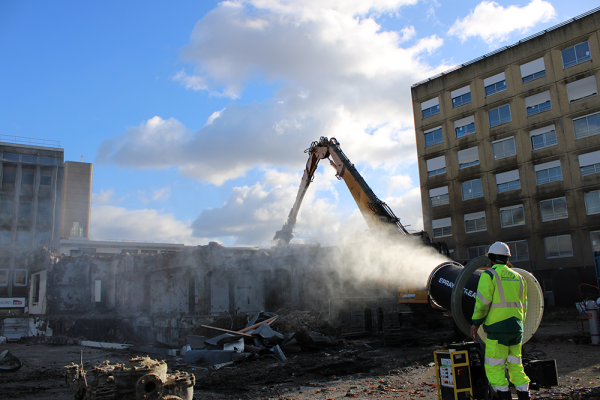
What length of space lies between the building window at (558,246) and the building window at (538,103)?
26.7 ft

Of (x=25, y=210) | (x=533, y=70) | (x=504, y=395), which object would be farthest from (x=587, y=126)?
(x=25, y=210)

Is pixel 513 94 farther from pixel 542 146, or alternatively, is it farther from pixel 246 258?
pixel 246 258

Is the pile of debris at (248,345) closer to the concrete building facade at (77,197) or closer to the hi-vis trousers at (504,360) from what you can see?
the hi-vis trousers at (504,360)

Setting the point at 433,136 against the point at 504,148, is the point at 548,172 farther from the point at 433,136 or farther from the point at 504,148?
the point at 433,136

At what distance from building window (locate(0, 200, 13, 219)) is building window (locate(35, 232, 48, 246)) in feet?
11.7

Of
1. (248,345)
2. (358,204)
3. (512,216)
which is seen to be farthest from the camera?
(512,216)

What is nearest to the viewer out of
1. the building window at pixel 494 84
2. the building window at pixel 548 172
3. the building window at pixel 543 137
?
the building window at pixel 548 172

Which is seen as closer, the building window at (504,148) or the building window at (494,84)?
the building window at (504,148)

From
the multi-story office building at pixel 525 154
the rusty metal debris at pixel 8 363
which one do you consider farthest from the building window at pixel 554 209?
the rusty metal debris at pixel 8 363

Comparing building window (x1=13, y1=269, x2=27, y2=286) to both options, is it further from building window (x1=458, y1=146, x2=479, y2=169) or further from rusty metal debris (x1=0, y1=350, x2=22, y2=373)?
building window (x1=458, y1=146, x2=479, y2=169)

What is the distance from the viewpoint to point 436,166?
32156mm

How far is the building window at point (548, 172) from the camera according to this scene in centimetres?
2598

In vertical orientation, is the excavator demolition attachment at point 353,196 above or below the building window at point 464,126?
below

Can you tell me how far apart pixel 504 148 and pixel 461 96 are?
17.1 ft
